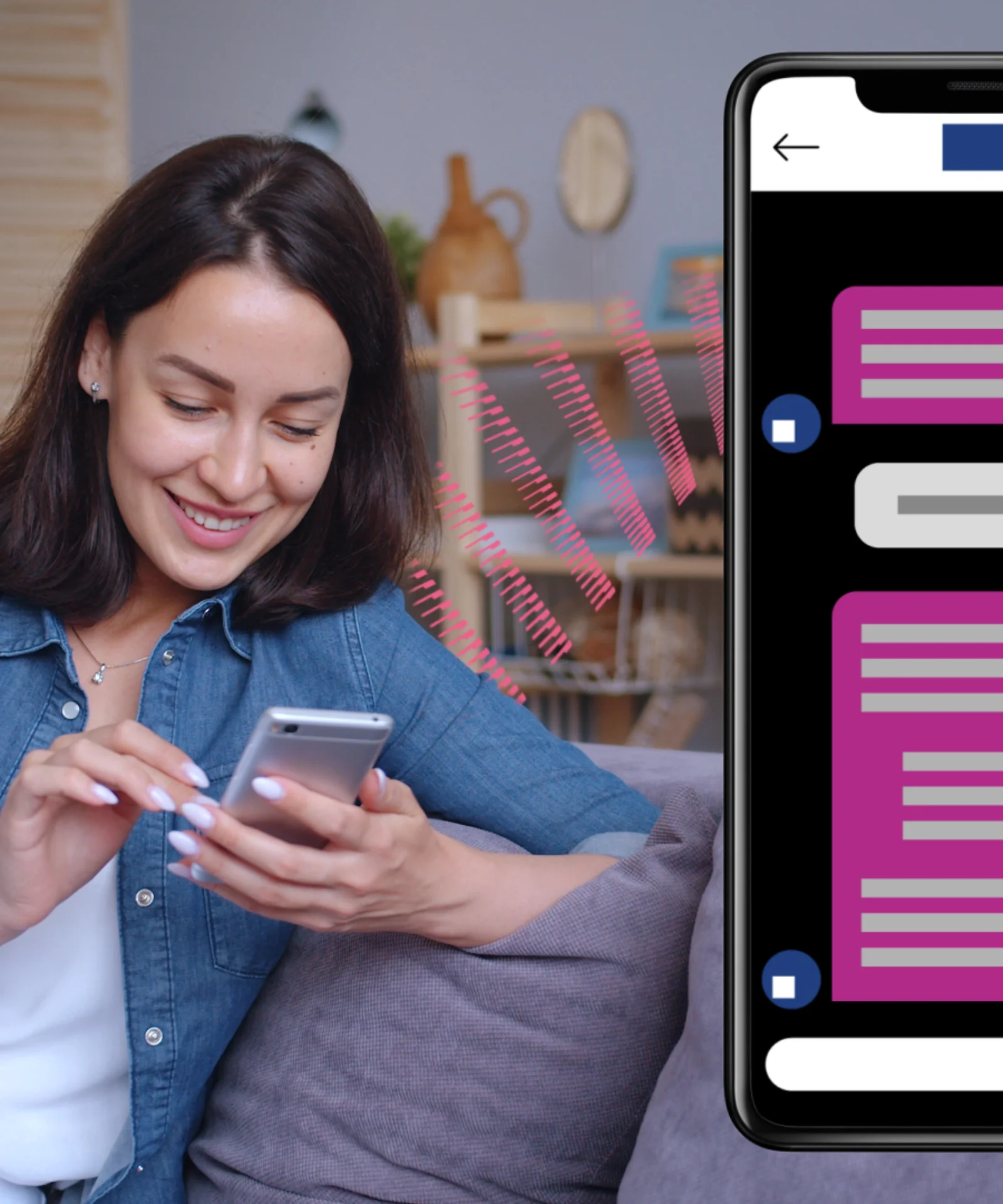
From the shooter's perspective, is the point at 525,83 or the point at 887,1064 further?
the point at 525,83

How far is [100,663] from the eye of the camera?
0.92 metres

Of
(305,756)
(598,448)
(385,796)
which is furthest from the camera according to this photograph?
(598,448)

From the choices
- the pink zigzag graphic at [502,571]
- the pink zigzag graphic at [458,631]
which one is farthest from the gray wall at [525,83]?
the pink zigzag graphic at [458,631]

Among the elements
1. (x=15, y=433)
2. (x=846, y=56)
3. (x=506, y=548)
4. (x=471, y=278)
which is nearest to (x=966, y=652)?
(x=846, y=56)

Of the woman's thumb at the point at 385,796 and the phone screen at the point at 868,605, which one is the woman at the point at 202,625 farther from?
the phone screen at the point at 868,605

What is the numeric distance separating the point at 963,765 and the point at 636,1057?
501 millimetres

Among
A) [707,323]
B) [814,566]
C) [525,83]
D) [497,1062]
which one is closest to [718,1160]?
[497,1062]

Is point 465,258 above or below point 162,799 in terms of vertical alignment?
above

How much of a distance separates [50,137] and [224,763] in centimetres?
170

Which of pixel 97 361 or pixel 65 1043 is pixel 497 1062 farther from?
pixel 97 361

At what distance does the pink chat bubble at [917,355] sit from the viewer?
332 mm

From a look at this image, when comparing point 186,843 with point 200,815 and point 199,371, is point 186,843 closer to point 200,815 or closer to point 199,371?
point 200,815

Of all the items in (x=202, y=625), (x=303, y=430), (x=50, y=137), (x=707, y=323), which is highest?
(x=50, y=137)

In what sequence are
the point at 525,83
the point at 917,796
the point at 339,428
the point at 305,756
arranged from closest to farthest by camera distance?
the point at 917,796 → the point at 305,756 → the point at 339,428 → the point at 525,83
